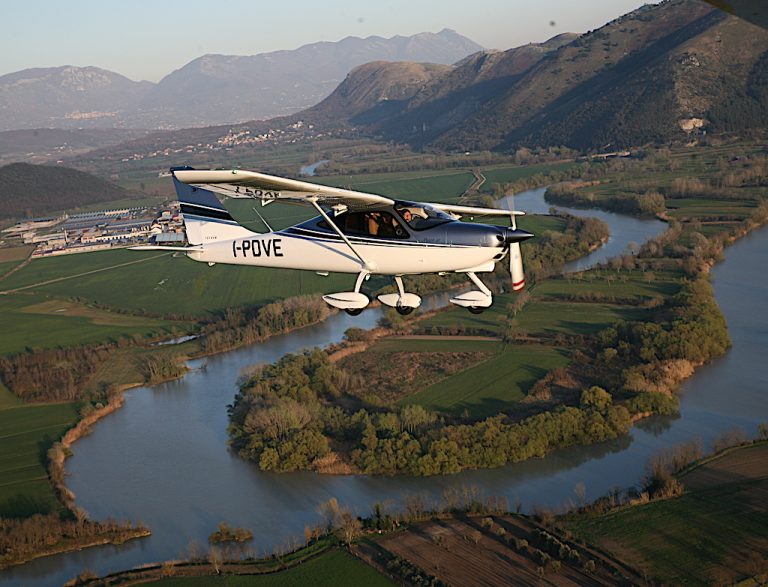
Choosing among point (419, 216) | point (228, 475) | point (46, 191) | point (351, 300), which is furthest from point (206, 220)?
point (46, 191)

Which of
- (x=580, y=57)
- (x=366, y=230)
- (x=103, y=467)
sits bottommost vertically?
(x=103, y=467)

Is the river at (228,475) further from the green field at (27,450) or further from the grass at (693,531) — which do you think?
the grass at (693,531)

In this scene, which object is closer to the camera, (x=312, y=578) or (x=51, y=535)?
(x=312, y=578)

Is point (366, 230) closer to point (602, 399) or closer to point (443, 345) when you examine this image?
point (602, 399)

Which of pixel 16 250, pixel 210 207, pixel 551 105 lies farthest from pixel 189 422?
pixel 551 105

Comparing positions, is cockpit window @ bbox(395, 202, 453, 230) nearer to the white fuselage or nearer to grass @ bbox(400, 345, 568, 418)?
the white fuselage

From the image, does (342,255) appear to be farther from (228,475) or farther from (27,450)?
(27,450)

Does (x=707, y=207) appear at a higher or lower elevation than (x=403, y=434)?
higher
